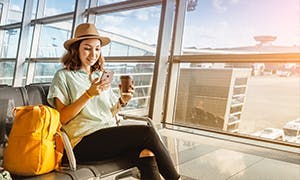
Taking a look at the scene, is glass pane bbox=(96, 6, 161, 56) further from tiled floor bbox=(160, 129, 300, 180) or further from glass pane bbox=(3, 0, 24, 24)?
glass pane bbox=(3, 0, 24, 24)

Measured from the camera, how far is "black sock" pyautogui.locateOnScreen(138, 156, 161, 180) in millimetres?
1566

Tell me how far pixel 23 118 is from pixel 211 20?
241 centimetres

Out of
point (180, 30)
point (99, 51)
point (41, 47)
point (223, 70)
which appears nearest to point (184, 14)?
point (180, 30)

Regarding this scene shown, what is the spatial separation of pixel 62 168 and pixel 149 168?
471mm

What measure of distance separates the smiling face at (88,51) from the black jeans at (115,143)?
0.49 meters

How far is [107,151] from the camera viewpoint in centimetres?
157

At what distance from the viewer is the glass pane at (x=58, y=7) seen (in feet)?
15.2

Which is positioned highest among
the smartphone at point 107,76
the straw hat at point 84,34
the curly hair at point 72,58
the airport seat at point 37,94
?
the straw hat at point 84,34

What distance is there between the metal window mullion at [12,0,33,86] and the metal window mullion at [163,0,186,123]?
11.2 feet

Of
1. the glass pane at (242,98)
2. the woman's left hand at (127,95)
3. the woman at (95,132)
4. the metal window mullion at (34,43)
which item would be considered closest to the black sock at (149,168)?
the woman at (95,132)

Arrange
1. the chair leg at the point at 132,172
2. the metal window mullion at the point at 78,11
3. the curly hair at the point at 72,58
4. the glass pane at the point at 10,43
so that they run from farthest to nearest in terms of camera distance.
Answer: the glass pane at the point at 10,43
the metal window mullion at the point at 78,11
the curly hair at the point at 72,58
the chair leg at the point at 132,172

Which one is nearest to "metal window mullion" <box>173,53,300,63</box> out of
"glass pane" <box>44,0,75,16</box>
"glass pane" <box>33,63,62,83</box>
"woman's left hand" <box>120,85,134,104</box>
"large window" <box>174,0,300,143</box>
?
"large window" <box>174,0,300,143</box>

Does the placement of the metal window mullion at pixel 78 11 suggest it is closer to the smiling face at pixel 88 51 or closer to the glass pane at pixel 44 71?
the glass pane at pixel 44 71

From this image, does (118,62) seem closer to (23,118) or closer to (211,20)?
(211,20)
